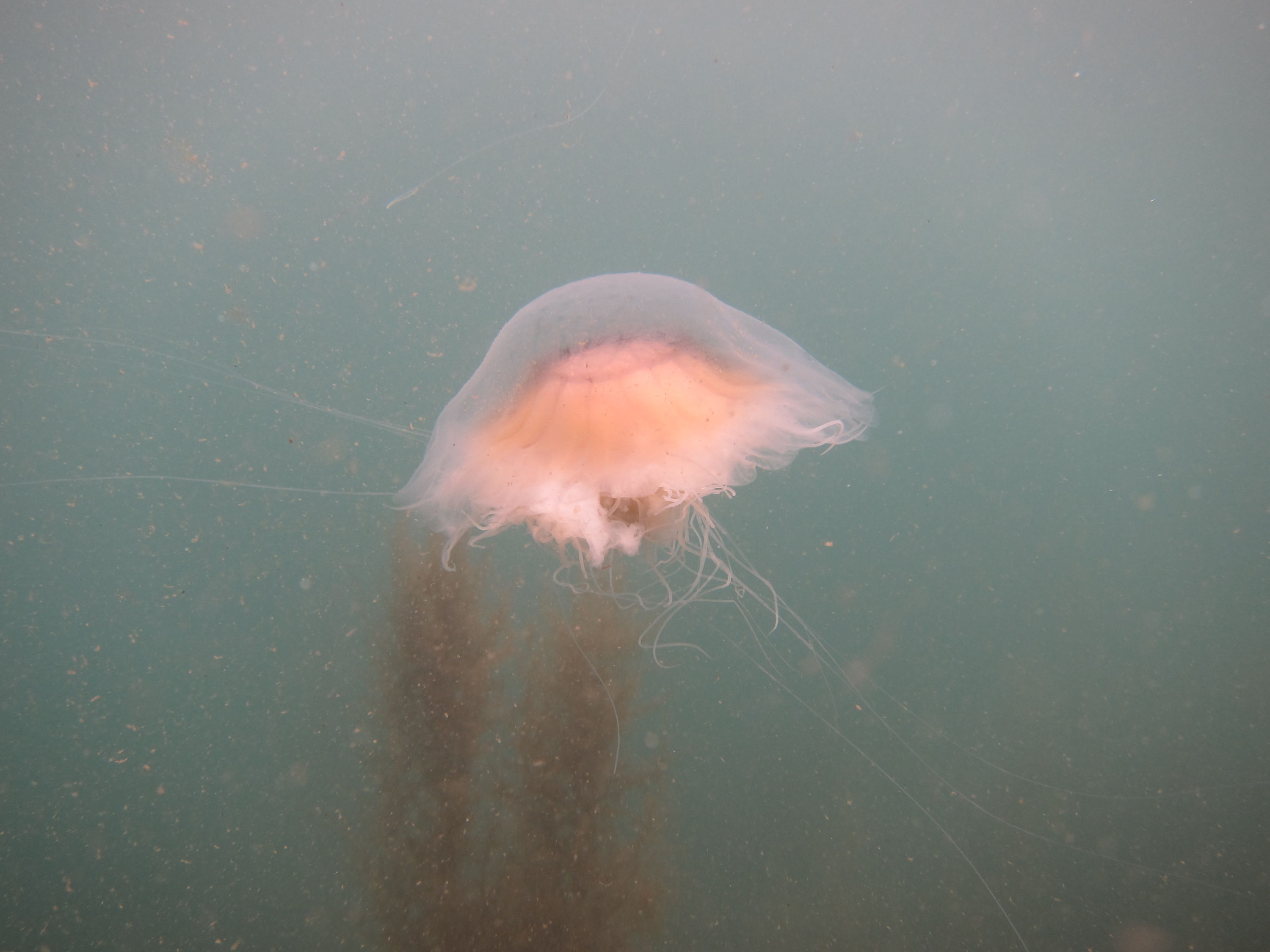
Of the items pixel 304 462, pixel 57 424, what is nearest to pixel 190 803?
pixel 304 462

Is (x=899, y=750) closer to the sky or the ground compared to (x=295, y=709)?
closer to the ground

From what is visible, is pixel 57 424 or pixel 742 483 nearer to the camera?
pixel 742 483

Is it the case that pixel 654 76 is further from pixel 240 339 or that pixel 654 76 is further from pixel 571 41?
pixel 240 339

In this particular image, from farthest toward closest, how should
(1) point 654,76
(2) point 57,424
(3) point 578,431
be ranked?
(1) point 654,76 → (2) point 57,424 → (3) point 578,431

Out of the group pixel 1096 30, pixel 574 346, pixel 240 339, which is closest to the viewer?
pixel 574 346

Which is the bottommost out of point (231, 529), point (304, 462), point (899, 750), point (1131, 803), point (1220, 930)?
point (1220, 930)
